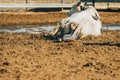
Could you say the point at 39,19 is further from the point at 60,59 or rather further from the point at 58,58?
the point at 60,59

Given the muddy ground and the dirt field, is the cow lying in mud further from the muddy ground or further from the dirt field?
the dirt field

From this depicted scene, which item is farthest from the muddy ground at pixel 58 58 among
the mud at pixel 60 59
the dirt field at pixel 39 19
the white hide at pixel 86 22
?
the dirt field at pixel 39 19

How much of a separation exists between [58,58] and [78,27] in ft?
15.1

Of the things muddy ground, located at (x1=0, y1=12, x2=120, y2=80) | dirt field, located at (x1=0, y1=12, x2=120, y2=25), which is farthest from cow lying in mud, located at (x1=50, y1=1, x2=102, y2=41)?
dirt field, located at (x1=0, y1=12, x2=120, y2=25)

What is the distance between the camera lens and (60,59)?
12.5 metres

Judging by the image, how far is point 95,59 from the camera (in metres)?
12.5

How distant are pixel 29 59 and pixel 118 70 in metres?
2.87

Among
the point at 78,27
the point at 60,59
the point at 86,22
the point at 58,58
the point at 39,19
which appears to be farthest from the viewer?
the point at 39,19

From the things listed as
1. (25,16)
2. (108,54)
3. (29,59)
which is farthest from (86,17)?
(25,16)

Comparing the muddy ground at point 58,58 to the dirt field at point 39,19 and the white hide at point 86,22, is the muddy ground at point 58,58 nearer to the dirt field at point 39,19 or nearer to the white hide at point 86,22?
the white hide at point 86,22

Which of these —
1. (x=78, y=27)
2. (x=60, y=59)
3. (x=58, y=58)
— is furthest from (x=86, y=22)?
(x=60, y=59)

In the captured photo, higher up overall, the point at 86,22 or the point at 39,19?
the point at 86,22

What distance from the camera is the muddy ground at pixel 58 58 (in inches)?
415

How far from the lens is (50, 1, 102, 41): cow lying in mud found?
55.5ft
